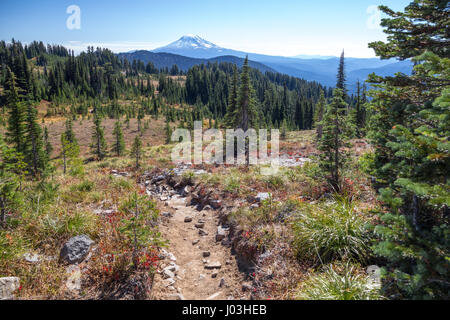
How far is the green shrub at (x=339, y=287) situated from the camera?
3803 mm

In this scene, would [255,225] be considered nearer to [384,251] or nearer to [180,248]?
[180,248]

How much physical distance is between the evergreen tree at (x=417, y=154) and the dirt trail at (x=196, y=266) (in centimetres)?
317

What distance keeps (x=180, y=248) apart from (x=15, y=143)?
24782mm

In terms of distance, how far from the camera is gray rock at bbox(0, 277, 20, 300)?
4296 millimetres

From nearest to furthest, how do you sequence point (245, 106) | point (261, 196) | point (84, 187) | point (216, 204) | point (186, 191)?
point (261, 196), point (216, 204), point (84, 187), point (186, 191), point (245, 106)

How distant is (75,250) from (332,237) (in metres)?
6.07

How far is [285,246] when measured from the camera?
5.72 meters

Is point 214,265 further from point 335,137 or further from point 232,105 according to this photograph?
point 232,105

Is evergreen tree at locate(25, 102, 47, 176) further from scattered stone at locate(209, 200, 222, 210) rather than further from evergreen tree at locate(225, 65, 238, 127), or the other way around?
scattered stone at locate(209, 200, 222, 210)

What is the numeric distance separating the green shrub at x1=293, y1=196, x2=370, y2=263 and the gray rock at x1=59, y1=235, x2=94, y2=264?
514 cm

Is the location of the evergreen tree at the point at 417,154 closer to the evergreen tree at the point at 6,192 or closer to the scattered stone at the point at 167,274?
the scattered stone at the point at 167,274

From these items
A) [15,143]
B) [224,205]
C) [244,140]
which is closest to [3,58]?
[15,143]

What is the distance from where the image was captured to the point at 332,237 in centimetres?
521

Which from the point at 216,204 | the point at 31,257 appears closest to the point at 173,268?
the point at 31,257
